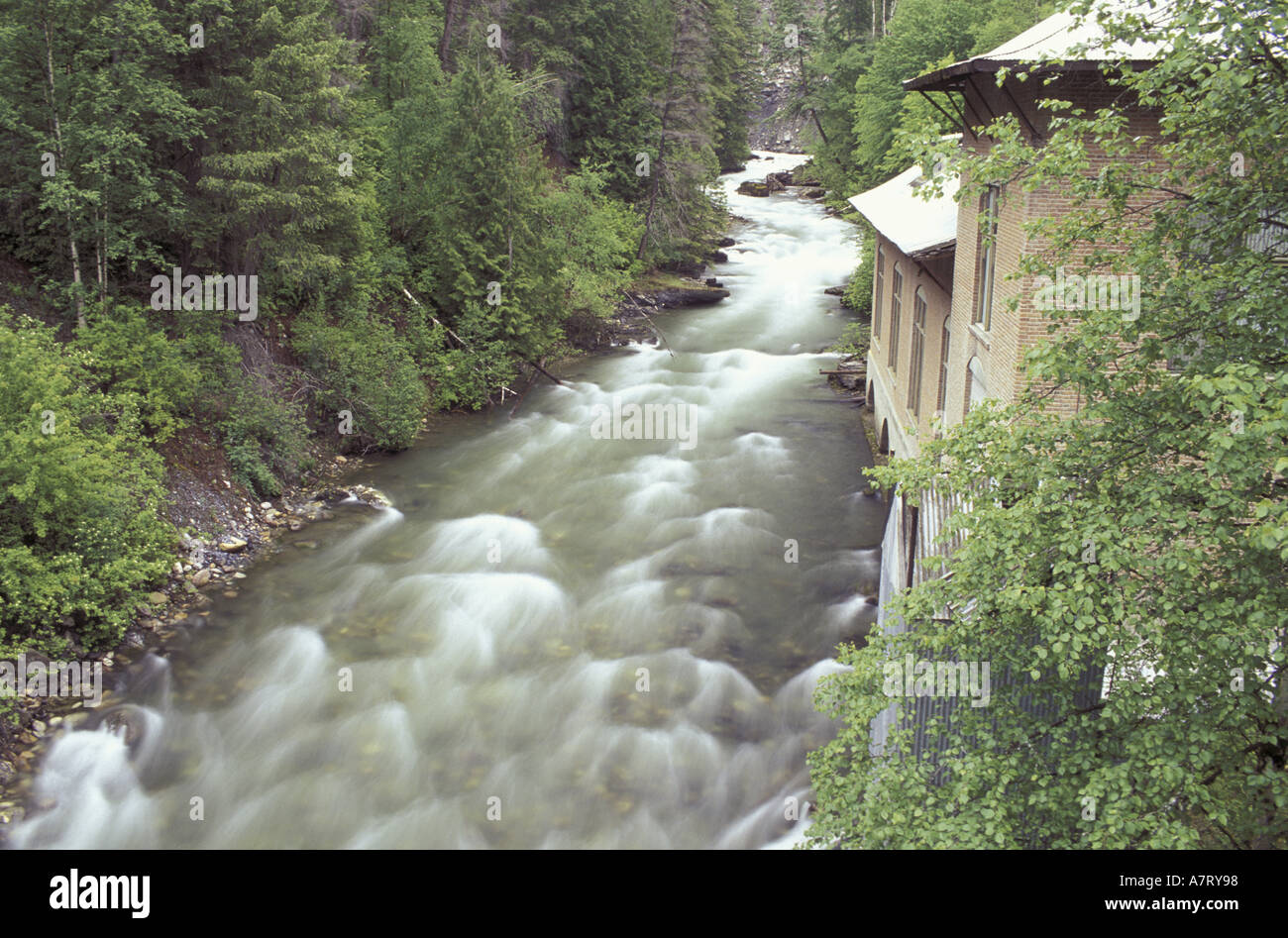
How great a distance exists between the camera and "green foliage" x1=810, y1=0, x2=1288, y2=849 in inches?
212

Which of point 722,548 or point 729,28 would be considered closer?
point 722,548

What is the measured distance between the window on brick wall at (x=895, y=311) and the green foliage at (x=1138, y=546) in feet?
48.0

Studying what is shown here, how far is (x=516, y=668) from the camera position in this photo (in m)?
13.7

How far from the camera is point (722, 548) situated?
56.9ft

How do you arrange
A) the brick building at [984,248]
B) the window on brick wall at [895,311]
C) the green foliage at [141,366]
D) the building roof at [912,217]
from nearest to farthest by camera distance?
the brick building at [984,248] → the green foliage at [141,366] → the building roof at [912,217] → the window on brick wall at [895,311]

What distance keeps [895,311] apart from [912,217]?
3.69 metres

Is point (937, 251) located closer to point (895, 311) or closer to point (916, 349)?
point (916, 349)

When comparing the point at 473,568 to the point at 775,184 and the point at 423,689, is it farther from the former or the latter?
the point at 775,184

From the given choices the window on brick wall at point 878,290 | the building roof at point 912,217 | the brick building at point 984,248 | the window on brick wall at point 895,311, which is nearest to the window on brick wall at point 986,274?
the brick building at point 984,248

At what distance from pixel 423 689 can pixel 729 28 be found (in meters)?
44.3

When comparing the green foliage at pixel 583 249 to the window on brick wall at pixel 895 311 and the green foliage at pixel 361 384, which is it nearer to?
the green foliage at pixel 361 384

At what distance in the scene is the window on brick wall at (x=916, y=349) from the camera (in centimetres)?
1806

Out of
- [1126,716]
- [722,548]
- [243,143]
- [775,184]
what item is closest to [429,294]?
[243,143]

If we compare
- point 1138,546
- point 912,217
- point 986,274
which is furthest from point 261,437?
point 1138,546
